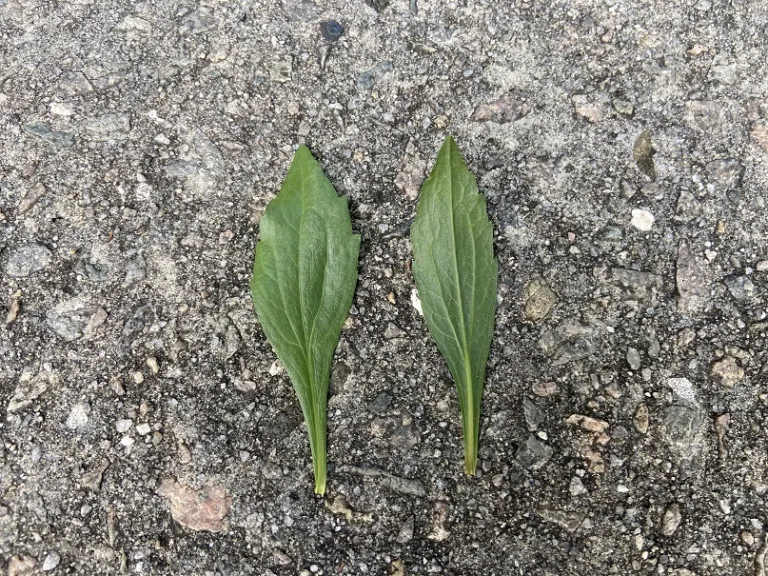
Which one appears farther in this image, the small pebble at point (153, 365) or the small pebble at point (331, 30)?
the small pebble at point (331, 30)

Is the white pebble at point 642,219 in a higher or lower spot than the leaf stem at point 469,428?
higher

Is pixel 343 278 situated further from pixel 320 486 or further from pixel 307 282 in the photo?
pixel 320 486

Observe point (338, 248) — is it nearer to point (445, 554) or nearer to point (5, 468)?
point (445, 554)

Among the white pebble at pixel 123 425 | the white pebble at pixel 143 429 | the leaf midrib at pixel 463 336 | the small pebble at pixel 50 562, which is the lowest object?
the small pebble at pixel 50 562

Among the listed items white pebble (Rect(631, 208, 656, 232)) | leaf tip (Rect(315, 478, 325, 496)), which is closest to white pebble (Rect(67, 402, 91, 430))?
leaf tip (Rect(315, 478, 325, 496))

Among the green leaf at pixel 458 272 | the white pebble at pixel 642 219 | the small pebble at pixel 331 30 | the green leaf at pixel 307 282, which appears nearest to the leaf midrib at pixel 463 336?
the green leaf at pixel 458 272

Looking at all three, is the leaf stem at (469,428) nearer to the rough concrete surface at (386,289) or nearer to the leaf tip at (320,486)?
the rough concrete surface at (386,289)

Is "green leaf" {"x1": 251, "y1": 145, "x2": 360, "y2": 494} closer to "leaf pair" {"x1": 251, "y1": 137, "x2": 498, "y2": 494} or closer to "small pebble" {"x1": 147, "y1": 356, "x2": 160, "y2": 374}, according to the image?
"leaf pair" {"x1": 251, "y1": 137, "x2": 498, "y2": 494}
